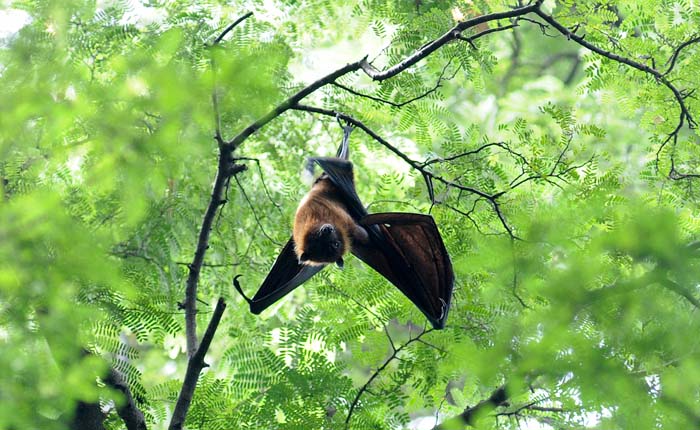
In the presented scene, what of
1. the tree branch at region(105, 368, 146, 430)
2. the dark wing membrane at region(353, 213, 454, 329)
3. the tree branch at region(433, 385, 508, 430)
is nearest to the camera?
the tree branch at region(433, 385, 508, 430)

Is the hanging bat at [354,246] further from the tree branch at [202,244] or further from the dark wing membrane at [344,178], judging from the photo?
the tree branch at [202,244]

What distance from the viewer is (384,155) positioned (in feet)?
27.4

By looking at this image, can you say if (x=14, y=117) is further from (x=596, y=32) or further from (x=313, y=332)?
(x=596, y=32)

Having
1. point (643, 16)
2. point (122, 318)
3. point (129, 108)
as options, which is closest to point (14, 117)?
point (129, 108)

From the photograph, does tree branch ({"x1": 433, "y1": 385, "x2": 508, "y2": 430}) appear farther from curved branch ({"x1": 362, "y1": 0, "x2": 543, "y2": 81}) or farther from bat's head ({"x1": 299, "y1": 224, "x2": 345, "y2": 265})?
curved branch ({"x1": 362, "y1": 0, "x2": 543, "y2": 81})

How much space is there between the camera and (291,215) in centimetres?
801

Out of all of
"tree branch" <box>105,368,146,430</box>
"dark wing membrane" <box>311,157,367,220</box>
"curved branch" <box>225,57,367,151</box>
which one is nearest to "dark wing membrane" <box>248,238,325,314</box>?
"dark wing membrane" <box>311,157,367,220</box>

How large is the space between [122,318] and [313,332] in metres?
1.62

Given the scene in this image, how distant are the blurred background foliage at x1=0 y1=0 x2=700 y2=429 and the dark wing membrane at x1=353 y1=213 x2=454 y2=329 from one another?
0.60ft

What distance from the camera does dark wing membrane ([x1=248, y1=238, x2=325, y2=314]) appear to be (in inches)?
261

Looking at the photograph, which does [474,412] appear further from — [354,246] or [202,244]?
[202,244]

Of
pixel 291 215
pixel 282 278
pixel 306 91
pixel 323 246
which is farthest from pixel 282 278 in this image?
pixel 306 91

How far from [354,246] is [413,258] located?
56 cm

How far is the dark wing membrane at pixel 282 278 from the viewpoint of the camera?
6.62m
